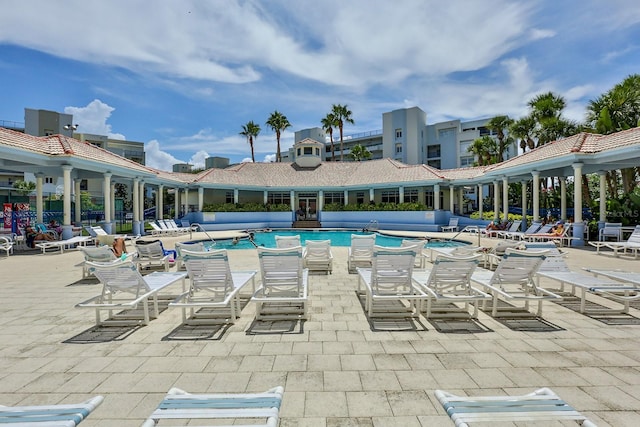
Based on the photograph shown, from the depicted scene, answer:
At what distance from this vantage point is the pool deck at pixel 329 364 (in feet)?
9.50

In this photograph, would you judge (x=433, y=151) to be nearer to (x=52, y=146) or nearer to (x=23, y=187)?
(x=52, y=146)

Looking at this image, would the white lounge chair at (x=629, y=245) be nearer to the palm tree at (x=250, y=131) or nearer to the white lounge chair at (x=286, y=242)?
the white lounge chair at (x=286, y=242)

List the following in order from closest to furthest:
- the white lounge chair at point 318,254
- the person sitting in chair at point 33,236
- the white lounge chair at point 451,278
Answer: the white lounge chair at point 451,278 < the white lounge chair at point 318,254 < the person sitting in chair at point 33,236

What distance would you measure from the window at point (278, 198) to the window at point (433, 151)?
31.1m

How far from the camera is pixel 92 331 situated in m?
4.82

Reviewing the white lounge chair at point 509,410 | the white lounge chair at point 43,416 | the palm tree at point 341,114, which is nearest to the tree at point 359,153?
the palm tree at point 341,114

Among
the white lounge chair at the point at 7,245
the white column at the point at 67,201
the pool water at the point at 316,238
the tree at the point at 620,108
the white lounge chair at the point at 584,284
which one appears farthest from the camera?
the tree at the point at 620,108

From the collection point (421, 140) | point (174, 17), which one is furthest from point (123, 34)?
point (421, 140)

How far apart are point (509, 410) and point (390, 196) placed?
31.9m

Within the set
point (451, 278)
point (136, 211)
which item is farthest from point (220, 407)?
point (136, 211)

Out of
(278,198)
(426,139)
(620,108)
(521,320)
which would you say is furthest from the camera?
(426,139)

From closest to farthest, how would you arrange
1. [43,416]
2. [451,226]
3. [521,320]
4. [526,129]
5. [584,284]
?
[43,416] < [521,320] < [584,284] < [451,226] < [526,129]

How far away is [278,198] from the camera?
114ft

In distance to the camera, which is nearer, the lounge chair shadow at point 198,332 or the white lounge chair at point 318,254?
the lounge chair shadow at point 198,332
